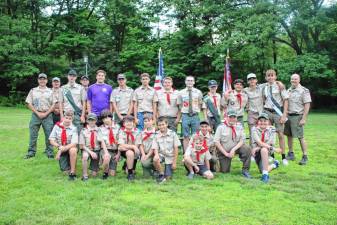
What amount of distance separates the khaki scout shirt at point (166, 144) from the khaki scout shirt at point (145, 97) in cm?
143

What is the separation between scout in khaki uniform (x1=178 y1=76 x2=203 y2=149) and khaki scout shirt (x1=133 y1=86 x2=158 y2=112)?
59cm

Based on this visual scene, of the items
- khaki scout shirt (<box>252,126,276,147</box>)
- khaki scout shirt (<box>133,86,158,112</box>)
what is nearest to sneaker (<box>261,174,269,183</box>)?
khaki scout shirt (<box>252,126,276,147</box>)

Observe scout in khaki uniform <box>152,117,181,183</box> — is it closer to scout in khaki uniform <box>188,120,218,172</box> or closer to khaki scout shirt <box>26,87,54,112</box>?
scout in khaki uniform <box>188,120,218,172</box>

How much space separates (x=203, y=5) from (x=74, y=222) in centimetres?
2662

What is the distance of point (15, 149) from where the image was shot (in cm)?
1002

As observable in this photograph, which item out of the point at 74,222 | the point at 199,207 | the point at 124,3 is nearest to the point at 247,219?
the point at 199,207

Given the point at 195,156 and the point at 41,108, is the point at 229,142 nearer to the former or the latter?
the point at 195,156

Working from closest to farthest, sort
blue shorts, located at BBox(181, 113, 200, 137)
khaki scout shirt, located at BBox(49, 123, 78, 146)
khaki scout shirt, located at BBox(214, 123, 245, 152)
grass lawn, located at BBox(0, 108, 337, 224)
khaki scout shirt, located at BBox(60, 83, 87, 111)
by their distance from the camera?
grass lawn, located at BBox(0, 108, 337, 224)
khaki scout shirt, located at BBox(49, 123, 78, 146)
khaki scout shirt, located at BBox(214, 123, 245, 152)
blue shorts, located at BBox(181, 113, 200, 137)
khaki scout shirt, located at BBox(60, 83, 87, 111)

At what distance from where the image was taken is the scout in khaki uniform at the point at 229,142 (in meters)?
7.21

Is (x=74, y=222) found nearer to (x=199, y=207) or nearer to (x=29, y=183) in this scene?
(x=199, y=207)

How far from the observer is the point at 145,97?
8328mm

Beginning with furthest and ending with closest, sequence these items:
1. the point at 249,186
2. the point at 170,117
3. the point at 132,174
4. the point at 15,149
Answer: the point at 15,149 < the point at 170,117 < the point at 132,174 < the point at 249,186

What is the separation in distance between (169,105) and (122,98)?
3.21 feet

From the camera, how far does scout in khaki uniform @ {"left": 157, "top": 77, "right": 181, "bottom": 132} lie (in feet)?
27.0
